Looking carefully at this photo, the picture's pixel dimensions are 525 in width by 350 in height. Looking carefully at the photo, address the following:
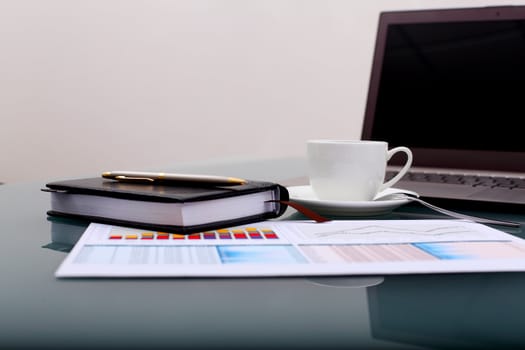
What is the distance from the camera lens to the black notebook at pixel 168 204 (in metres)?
0.49

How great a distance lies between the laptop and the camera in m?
1.01

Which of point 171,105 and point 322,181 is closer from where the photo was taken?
point 322,181

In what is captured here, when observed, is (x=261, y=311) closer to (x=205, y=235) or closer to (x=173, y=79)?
(x=205, y=235)

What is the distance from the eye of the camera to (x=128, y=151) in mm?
2754

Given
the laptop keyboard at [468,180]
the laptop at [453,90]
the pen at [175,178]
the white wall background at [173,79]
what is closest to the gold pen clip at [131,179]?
the pen at [175,178]

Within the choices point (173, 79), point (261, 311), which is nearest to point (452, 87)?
point (261, 311)

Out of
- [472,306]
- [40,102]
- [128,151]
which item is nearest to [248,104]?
[128,151]

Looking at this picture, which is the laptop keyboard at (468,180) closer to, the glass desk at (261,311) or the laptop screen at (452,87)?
the laptop screen at (452,87)

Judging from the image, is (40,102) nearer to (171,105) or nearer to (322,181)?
(171,105)

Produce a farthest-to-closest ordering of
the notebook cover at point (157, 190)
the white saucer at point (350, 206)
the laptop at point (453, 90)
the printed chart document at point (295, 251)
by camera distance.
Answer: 1. the laptop at point (453, 90)
2. the white saucer at point (350, 206)
3. the notebook cover at point (157, 190)
4. the printed chart document at point (295, 251)

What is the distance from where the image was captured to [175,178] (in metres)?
0.56

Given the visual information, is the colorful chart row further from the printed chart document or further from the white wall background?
the white wall background

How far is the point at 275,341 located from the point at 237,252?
146 mm

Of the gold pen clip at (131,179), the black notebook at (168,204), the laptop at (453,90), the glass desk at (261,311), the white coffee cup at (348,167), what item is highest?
the laptop at (453,90)
